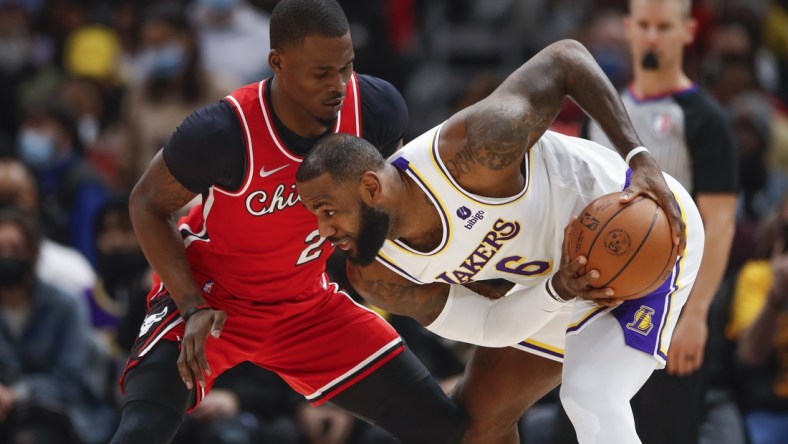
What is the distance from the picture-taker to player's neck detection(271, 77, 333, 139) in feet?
15.3

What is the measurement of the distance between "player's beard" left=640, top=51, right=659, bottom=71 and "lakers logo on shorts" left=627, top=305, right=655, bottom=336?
5.55 ft

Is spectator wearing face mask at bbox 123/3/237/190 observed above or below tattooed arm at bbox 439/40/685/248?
below

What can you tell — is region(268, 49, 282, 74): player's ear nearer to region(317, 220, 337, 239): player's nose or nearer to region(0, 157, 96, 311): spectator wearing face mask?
region(317, 220, 337, 239): player's nose

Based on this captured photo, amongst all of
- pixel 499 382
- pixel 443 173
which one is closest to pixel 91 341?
pixel 499 382

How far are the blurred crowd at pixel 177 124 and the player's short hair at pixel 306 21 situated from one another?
6.41ft

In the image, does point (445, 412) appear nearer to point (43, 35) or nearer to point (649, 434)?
point (649, 434)

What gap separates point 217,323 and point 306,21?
3.79 ft

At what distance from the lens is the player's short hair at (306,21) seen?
4488mm

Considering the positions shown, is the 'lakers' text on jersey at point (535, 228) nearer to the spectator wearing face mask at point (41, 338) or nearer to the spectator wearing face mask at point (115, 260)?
the spectator wearing face mask at point (41, 338)

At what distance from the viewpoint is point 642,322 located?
14.7 feet

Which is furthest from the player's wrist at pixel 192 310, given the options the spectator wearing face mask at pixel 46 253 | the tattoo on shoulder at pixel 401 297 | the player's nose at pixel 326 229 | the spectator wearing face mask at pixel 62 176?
the spectator wearing face mask at pixel 62 176

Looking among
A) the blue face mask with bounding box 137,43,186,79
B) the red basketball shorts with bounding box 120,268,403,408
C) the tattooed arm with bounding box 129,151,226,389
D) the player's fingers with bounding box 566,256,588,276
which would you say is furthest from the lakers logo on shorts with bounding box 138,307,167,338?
the blue face mask with bounding box 137,43,186,79

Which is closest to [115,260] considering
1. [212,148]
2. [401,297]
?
[401,297]

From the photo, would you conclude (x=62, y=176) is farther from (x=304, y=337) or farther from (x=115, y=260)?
(x=304, y=337)
